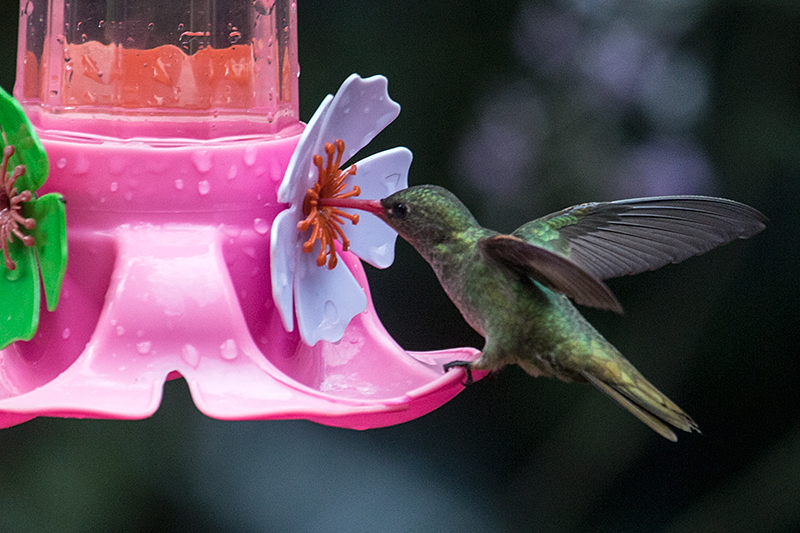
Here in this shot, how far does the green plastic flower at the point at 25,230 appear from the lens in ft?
3.72

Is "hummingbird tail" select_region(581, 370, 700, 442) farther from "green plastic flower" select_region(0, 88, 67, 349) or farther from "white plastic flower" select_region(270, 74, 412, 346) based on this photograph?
"green plastic flower" select_region(0, 88, 67, 349)

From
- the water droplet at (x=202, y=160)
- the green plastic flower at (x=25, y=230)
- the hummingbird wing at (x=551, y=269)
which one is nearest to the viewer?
the hummingbird wing at (x=551, y=269)

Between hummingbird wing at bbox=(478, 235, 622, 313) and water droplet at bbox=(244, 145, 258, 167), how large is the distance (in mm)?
383

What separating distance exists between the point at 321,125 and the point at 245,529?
6.87 ft

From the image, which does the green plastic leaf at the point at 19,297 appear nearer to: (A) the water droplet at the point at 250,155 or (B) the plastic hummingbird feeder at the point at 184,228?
(B) the plastic hummingbird feeder at the point at 184,228

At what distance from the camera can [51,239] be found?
115 centimetres

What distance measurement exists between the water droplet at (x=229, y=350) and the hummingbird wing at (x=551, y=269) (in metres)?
0.41

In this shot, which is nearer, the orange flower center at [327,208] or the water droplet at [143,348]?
the water droplet at [143,348]

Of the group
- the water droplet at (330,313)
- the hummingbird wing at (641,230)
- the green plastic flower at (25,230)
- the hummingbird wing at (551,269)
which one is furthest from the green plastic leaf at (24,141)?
the hummingbird wing at (641,230)

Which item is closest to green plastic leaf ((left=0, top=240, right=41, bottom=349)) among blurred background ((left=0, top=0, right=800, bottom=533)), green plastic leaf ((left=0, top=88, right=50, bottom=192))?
green plastic leaf ((left=0, top=88, right=50, bottom=192))

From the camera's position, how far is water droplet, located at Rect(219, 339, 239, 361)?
3.75ft

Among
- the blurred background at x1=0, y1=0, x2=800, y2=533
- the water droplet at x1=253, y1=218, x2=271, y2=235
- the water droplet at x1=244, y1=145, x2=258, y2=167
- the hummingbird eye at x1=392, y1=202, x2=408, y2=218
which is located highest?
the water droplet at x1=244, y1=145, x2=258, y2=167

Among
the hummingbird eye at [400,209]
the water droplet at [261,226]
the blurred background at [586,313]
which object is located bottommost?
the blurred background at [586,313]

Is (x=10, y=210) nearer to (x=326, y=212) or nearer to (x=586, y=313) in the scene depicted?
(x=326, y=212)
